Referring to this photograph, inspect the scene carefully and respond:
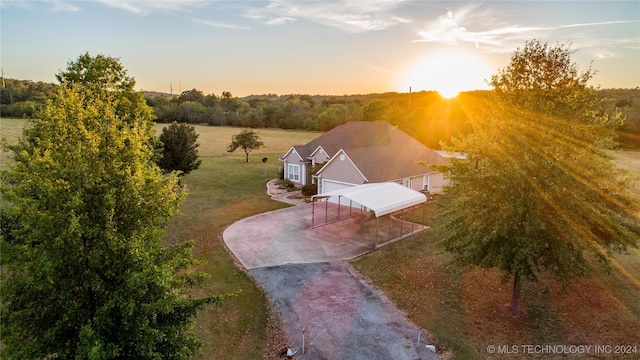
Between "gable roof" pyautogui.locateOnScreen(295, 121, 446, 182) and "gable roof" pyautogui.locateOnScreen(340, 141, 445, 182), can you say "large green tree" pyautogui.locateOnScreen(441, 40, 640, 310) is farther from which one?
"gable roof" pyautogui.locateOnScreen(295, 121, 446, 182)

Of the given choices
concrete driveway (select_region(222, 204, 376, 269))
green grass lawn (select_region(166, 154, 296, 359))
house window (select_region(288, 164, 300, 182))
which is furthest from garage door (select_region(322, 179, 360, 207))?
house window (select_region(288, 164, 300, 182))

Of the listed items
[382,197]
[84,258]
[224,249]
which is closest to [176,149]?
[224,249]

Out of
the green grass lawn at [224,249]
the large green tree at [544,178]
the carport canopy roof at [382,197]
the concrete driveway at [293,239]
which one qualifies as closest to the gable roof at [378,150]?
the carport canopy roof at [382,197]

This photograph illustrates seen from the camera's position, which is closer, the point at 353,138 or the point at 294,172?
the point at 353,138

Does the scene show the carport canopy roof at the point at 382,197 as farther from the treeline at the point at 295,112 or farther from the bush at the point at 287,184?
the treeline at the point at 295,112

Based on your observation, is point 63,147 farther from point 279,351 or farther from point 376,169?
point 376,169

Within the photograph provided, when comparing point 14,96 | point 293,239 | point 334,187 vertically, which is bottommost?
point 293,239

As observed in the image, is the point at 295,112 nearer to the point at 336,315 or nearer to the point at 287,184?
the point at 287,184

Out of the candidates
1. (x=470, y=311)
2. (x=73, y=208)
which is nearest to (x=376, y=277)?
(x=470, y=311)
